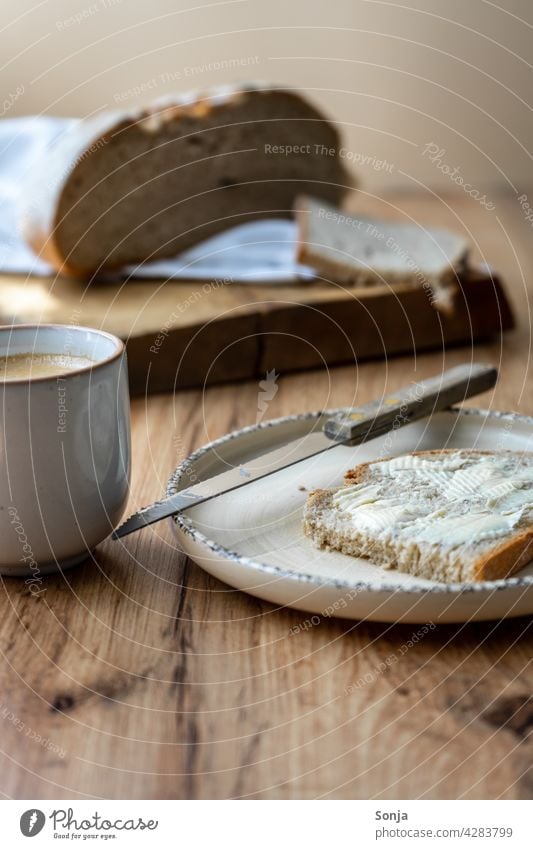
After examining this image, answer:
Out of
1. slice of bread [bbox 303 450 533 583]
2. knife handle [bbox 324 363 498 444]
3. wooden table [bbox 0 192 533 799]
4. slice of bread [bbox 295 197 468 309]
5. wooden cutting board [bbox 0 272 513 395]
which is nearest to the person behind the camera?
wooden table [bbox 0 192 533 799]

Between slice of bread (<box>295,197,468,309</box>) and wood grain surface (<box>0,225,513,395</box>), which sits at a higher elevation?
slice of bread (<box>295,197,468,309</box>)

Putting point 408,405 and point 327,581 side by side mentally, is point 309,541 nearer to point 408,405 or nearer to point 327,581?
point 327,581

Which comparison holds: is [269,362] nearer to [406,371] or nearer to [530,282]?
[406,371]

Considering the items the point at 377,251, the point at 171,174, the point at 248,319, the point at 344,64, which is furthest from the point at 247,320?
the point at 344,64

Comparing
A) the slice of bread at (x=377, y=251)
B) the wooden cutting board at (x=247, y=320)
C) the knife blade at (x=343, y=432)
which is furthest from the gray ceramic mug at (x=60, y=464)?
the slice of bread at (x=377, y=251)

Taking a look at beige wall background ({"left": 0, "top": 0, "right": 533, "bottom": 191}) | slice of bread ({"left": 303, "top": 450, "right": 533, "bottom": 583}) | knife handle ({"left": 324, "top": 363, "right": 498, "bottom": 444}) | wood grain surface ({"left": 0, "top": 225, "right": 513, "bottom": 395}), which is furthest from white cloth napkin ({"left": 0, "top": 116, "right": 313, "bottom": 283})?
beige wall background ({"left": 0, "top": 0, "right": 533, "bottom": 191})

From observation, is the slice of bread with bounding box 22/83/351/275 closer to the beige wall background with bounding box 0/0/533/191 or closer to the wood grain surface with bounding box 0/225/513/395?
the wood grain surface with bounding box 0/225/513/395

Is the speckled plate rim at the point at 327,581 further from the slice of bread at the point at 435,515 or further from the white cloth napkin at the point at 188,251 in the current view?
the white cloth napkin at the point at 188,251
